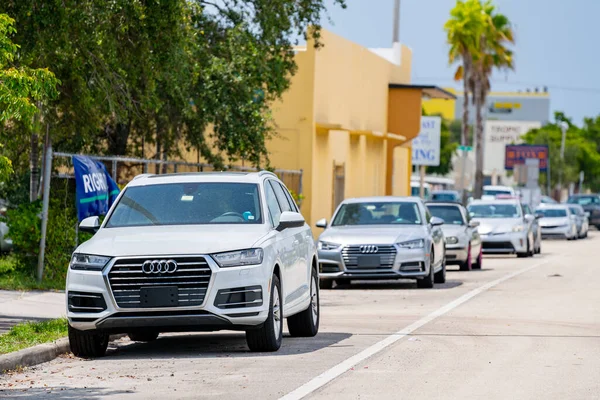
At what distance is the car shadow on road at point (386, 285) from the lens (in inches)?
920

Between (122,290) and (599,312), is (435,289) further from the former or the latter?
(122,290)

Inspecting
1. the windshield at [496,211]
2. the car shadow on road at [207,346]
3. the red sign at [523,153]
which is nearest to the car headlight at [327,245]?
the car shadow on road at [207,346]

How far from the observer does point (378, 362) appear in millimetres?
11789

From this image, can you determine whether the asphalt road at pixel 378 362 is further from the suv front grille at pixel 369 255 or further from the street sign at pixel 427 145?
the street sign at pixel 427 145

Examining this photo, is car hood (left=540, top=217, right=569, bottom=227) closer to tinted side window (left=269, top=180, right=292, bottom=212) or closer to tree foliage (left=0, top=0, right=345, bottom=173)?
tree foliage (left=0, top=0, right=345, bottom=173)

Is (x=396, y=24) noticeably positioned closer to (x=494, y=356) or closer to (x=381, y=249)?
(x=381, y=249)

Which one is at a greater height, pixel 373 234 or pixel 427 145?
pixel 427 145

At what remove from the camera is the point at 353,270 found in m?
22.1

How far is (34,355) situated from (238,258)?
2.12 metres

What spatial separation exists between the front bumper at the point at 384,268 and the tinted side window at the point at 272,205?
8.27 m

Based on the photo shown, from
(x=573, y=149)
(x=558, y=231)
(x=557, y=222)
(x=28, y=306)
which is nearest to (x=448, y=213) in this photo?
(x=28, y=306)

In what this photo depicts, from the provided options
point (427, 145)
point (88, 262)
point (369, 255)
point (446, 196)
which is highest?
point (427, 145)

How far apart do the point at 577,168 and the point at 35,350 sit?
117m

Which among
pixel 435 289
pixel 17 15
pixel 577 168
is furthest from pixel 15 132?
pixel 577 168
